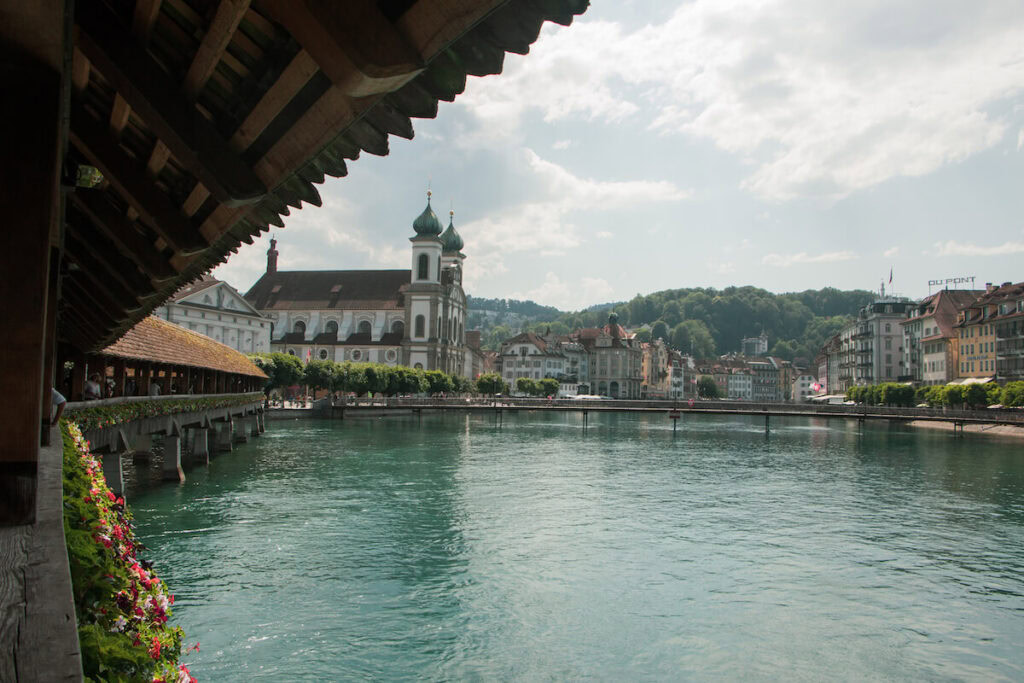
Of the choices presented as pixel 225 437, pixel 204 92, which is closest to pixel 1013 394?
pixel 225 437

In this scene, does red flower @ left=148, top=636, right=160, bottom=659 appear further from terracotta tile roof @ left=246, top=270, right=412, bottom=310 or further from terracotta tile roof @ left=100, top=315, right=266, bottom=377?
terracotta tile roof @ left=246, top=270, right=412, bottom=310

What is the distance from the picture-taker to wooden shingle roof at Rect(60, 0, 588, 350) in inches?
114

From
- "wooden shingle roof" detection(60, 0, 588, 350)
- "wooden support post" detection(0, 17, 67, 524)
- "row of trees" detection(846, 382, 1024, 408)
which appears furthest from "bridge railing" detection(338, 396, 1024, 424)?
"wooden support post" detection(0, 17, 67, 524)

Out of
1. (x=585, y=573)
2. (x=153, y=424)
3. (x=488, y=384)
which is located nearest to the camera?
(x=585, y=573)

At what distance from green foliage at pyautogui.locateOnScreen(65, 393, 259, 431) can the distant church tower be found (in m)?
72.2

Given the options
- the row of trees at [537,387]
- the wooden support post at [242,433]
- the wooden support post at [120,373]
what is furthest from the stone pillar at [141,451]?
the row of trees at [537,387]

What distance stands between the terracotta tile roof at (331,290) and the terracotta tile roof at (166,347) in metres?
80.0

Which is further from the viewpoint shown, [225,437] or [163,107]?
[225,437]

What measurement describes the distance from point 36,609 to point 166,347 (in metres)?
28.7

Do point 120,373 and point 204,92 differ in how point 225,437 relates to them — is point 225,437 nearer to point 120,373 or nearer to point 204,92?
point 120,373

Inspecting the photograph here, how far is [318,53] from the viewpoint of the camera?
9.80 ft

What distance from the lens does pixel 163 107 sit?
4270 mm

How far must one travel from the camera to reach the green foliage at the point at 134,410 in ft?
64.8

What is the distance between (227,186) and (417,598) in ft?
42.8
